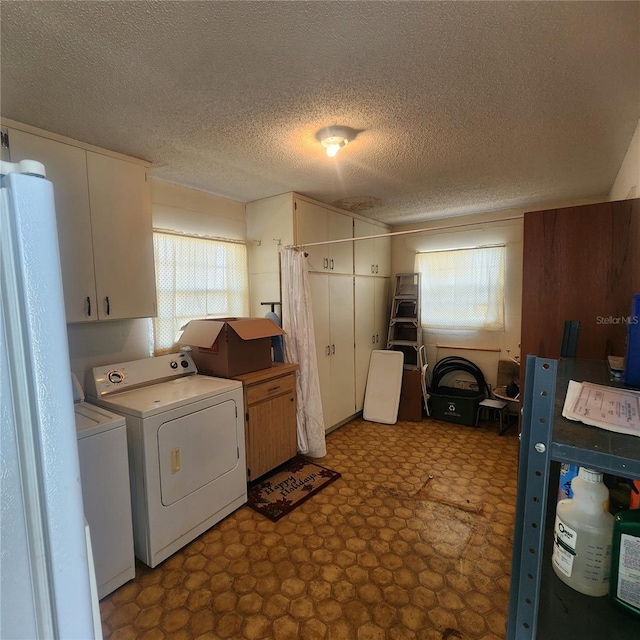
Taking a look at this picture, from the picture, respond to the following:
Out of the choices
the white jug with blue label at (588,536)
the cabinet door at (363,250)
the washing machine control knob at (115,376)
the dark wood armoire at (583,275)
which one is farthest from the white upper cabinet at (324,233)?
the white jug with blue label at (588,536)

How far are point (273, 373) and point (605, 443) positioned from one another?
7.79ft

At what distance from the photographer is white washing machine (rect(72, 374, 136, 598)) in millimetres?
1660

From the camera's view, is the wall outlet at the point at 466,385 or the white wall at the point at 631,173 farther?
the wall outlet at the point at 466,385

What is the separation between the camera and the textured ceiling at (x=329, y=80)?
1121 mm

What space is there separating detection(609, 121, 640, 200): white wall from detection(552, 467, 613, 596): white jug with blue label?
2009 mm

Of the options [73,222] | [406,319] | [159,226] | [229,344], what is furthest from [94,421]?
[406,319]

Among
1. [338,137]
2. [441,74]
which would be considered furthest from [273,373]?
[441,74]

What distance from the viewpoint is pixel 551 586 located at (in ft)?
2.51

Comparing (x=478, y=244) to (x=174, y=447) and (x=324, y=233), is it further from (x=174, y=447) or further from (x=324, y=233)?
(x=174, y=447)

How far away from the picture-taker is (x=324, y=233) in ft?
11.6

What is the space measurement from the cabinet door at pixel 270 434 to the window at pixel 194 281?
986 millimetres

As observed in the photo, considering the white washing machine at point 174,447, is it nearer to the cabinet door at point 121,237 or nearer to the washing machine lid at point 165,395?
the washing machine lid at point 165,395

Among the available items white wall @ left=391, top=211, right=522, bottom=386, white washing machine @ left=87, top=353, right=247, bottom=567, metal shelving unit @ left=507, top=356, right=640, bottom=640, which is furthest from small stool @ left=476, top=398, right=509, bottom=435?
metal shelving unit @ left=507, top=356, right=640, bottom=640

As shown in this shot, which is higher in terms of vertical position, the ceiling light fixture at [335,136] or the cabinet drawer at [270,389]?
the ceiling light fixture at [335,136]
